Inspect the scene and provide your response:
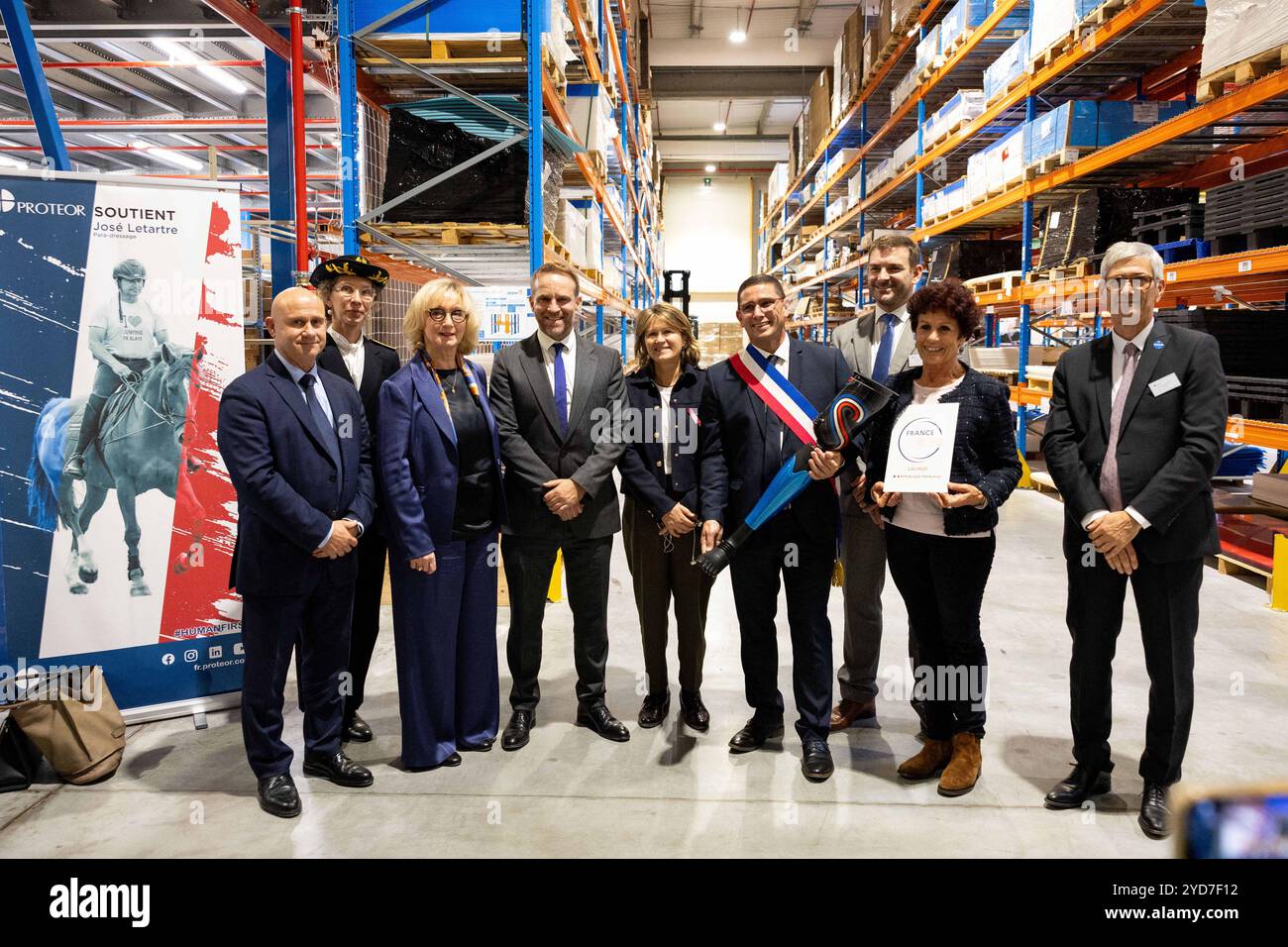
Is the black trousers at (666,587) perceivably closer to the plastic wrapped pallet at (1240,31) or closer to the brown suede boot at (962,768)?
the brown suede boot at (962,768)

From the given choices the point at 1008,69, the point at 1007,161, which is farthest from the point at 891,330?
the point at 1008,69

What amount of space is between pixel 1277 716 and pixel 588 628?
9.74ft

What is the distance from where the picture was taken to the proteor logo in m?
3.09

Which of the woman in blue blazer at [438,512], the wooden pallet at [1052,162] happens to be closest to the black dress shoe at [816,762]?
the woman in blue blazer at [438,512]

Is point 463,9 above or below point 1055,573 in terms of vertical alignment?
above

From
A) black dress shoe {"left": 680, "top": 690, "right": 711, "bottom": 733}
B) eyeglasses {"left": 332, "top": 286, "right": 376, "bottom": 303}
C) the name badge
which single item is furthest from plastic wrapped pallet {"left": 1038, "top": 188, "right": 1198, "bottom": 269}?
eyeglasses {"left": 332, "top": 286, "right": 376, "bottom": 303}

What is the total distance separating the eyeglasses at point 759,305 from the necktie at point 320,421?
5.07ft

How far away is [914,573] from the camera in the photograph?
2.89 meters

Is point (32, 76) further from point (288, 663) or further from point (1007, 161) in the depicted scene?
point (1007, 161)

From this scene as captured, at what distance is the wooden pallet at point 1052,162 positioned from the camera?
690 centimetres

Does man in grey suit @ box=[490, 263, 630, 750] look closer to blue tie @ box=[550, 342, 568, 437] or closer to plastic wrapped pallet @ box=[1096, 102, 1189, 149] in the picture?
blue tie @ box=[550, 342, 568, 437]

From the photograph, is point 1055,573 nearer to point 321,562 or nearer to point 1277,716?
point 1277,716

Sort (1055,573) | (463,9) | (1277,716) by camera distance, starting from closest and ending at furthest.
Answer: (1277,716) → (463,9) → (1055,573)
